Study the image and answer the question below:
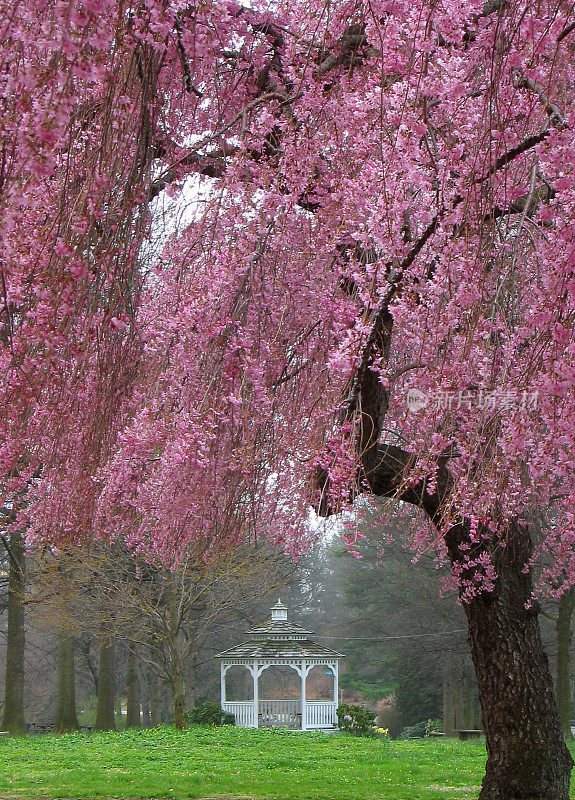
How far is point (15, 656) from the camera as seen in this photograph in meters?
16.3

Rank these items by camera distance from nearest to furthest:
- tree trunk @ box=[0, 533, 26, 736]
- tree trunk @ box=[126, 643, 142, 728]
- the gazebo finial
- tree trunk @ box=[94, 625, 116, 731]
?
1. tree trunk @ box=[0, 533, 26, 736]
2. tree trunk @ box=[94, 625, 116, 731]
3. tree trunk @ box=[126, 643, 142, 728]
4. the gazebo finial

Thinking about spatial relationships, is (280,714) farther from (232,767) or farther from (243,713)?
(232,767)

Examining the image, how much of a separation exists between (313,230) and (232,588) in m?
11.6

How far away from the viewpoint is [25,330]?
333 cm

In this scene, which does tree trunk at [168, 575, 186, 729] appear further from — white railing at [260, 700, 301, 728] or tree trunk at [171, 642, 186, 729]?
white railing at [260, 700, 301, 728]

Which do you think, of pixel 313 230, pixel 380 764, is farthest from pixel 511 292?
pixel 380 764

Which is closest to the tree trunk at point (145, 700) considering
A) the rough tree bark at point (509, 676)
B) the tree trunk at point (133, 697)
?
the tree trunk at point (133, 697)

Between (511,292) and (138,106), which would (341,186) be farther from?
(138,106)

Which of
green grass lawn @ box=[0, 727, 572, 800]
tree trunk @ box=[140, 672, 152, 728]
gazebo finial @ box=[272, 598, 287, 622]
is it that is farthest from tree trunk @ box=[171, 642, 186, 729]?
tree trunk @ box=[140, 672, 152, 728]

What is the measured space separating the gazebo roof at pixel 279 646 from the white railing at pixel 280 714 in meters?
1.06

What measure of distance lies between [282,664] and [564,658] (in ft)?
19.1

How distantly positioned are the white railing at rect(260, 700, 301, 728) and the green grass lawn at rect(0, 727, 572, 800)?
147 inches

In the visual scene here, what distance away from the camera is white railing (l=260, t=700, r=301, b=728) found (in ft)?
59.2

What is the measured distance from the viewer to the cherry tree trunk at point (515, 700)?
6.14 meters
